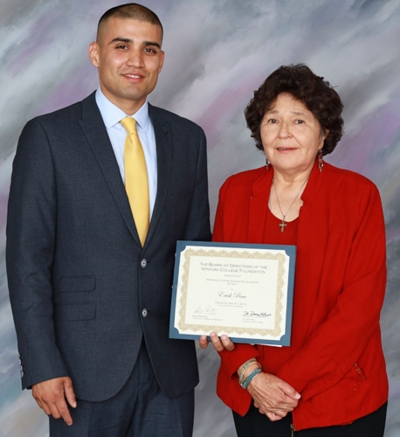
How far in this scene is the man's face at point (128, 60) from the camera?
9.56 ft

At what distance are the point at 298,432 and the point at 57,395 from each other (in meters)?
0.90

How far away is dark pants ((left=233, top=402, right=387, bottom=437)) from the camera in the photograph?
278 cm

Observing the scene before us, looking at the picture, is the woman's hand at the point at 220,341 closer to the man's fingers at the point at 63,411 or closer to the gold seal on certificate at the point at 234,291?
the gold seal on certificate at the point at 234,291

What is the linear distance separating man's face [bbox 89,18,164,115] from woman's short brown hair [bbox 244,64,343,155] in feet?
1.48

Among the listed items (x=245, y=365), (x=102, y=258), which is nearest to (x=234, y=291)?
(x=245, y=365)

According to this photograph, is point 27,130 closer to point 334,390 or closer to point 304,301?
point 304,301

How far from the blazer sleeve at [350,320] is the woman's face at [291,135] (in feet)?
→ 0.87

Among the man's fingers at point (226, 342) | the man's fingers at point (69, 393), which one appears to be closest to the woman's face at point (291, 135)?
the man's fingers at point (226, 342)

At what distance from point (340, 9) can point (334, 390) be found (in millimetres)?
2463

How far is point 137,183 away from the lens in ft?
9.48

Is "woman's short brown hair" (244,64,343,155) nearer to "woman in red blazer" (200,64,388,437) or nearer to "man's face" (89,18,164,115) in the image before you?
"woman in red blazer" (200,64,388,437)

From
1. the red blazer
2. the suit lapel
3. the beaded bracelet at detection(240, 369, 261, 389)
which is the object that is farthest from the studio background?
the beaded bracelet at detection(240, 369, 261, 389)
